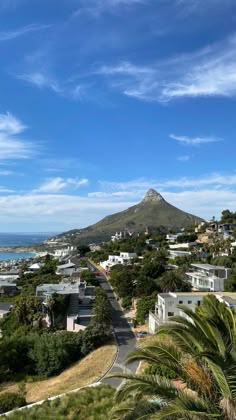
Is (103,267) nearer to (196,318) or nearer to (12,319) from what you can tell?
(12,319)

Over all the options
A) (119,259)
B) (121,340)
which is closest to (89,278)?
(119,259)

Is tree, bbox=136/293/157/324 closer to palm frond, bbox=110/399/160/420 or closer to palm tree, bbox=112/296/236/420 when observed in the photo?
palm tree, bbox=112/296/236/420

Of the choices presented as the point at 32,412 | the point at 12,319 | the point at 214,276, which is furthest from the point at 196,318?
the point at 214,276

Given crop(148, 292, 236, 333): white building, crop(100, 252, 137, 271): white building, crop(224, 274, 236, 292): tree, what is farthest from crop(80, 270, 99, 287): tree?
crop(148, 292, 236, 333): white building

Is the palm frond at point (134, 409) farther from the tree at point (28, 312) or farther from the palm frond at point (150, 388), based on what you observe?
the tree at point (28, 312)

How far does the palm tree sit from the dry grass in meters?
15.9

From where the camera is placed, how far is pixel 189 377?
6891mm

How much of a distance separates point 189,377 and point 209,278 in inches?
1738

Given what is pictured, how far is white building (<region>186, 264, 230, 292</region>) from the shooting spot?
48469 millimetres

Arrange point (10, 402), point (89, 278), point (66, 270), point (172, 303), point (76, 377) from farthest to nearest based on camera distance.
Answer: point (66, 270)
point (89, 278)
point (172, 303)
point (76, 377)
point (10, 402)

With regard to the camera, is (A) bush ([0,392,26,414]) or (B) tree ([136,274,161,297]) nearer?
(A) bush ([0,392,26,414])

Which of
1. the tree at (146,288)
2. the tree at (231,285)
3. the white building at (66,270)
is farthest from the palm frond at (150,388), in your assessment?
the white building at (66,270)

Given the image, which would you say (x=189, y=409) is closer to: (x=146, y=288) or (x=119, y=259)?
(x=146, y=288)

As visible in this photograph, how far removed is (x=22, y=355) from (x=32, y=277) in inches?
1650
